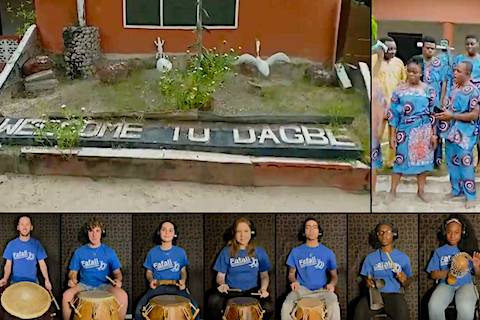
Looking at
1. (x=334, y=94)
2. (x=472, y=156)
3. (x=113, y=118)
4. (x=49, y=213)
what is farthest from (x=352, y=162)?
(x=49, y=213)

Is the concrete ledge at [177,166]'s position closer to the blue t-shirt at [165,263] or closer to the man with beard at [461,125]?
the blue t-shirt at [165,263]

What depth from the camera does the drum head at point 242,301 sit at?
3566mm

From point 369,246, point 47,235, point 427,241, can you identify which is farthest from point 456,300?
point 47,235

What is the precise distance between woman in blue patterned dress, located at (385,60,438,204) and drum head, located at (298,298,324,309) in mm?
709

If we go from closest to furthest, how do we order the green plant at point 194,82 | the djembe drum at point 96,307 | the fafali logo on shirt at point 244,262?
the djembe drum at point 96,307 < the green plant at point 194,82 < the fafali logo on shirt at point 244,262

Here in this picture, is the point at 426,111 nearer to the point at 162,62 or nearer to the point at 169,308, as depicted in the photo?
the point at 162,62

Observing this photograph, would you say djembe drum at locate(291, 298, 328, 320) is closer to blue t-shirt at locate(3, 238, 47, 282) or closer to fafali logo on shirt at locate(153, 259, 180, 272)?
fafali logo on shirt at locate(153, 259, 180, 272)

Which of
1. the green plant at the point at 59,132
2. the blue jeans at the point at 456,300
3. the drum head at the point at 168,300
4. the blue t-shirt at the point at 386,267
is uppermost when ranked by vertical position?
the green plant at the point at 59,132

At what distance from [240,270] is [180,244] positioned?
0.35 metres

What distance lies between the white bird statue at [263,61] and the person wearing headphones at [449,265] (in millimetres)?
1244

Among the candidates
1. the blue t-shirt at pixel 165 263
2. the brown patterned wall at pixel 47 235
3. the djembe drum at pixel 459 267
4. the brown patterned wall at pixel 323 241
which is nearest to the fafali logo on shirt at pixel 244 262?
the brown patterned wall at pixel 323 241

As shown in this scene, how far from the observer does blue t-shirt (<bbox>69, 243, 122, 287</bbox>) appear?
3641mm

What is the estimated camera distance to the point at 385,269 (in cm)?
373

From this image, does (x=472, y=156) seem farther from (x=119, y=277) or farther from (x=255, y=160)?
(x=119, y=277)
